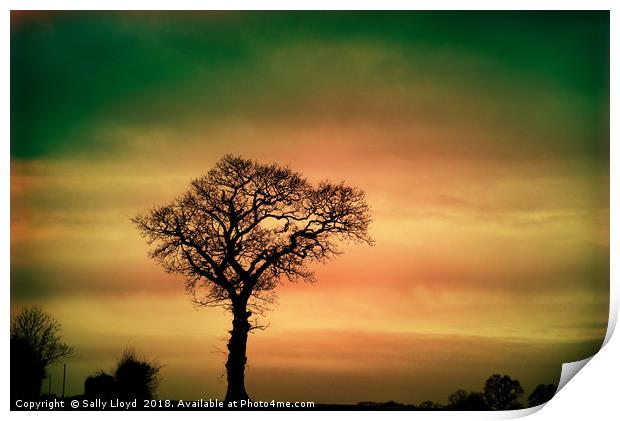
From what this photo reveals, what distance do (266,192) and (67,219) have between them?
6.29ft

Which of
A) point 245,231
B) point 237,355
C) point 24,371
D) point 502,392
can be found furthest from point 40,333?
point 502,392

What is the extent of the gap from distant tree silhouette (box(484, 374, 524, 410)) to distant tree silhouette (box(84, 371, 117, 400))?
353 cm

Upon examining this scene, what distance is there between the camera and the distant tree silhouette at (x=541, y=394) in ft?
40.7

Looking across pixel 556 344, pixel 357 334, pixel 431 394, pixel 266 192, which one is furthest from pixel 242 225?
pixel 556 344

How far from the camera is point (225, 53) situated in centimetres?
1270

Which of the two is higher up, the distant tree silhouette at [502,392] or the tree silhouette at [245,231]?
the tree silhouette at [245,231]

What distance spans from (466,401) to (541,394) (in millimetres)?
706

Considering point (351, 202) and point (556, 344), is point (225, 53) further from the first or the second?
point (556, 344)

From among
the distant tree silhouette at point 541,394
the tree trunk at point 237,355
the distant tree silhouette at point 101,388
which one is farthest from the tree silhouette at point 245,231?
the distant tree silhouette at point 541,394

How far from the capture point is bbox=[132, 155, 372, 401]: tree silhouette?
12.7m

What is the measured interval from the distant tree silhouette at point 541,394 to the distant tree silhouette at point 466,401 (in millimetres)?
448

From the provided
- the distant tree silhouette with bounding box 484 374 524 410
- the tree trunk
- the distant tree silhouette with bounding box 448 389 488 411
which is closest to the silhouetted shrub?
the tree trunk

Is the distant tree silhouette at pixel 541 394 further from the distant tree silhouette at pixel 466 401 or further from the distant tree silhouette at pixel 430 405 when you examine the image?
the distant tree silhouette at pixel 430 405

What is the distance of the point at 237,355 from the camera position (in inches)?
498
